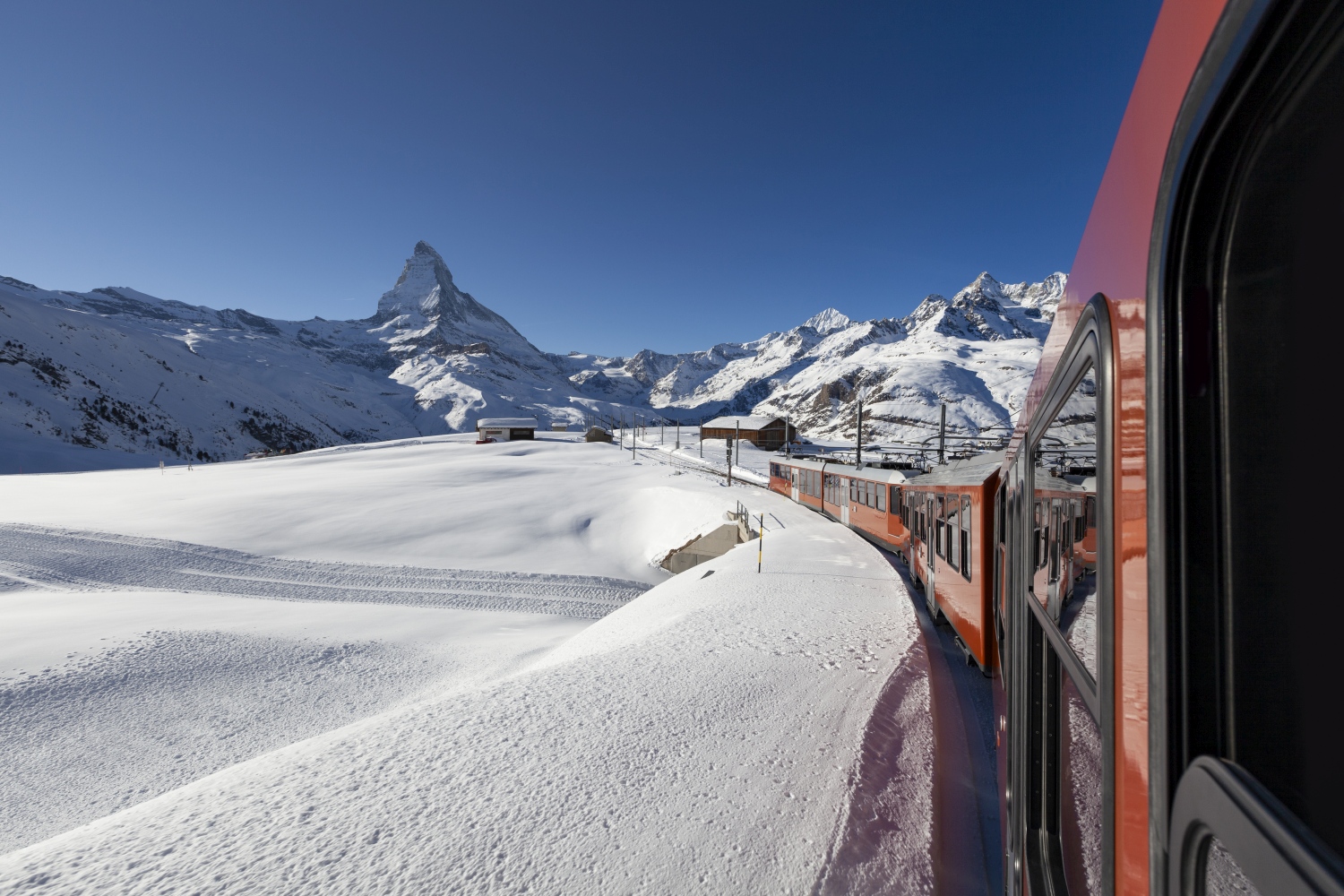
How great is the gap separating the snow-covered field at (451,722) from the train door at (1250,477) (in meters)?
3.24

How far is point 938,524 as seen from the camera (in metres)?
8.88

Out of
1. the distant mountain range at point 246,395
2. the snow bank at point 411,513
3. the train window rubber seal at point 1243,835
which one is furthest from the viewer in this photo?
the distant mountain range at point 246,395

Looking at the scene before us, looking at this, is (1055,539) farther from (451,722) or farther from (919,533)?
(919,533)

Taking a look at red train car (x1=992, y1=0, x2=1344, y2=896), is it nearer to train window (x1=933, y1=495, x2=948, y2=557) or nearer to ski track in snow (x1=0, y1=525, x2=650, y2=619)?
train window (x1=933, y1=495, x2=948, y2=557)

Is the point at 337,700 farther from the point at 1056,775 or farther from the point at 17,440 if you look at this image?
the point at 17,440

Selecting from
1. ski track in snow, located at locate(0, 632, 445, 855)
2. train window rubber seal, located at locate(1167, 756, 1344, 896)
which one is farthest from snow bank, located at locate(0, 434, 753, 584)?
train window rubber seal, located at locate(1167, 756, 1344, 896)

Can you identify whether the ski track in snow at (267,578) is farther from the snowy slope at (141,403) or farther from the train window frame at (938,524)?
the snowy slope at (141,403)

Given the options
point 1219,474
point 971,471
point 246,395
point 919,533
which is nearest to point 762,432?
point 919,533

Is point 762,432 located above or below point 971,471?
above

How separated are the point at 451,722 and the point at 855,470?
15543mm

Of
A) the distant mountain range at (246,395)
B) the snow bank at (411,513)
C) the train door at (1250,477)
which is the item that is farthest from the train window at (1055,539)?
the snow bank at (411,513)

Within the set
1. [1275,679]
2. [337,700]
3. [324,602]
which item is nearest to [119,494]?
[324,602]

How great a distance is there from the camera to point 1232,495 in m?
0.97

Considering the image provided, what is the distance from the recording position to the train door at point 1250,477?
2.60 ft
